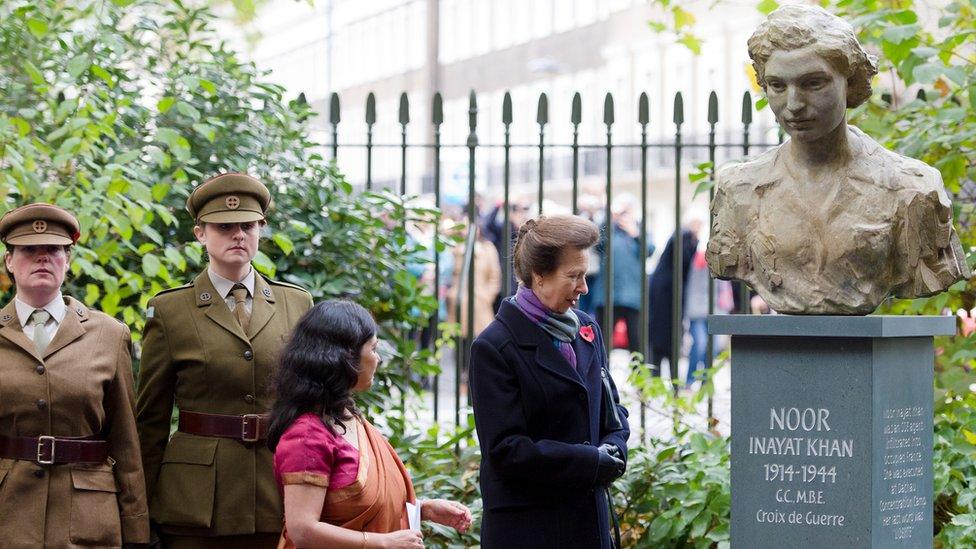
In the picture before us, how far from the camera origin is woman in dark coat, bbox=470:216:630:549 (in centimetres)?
438

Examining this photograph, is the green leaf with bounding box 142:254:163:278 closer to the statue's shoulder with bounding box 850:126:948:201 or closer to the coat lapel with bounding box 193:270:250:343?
the coat lapel with bounding box 193:270:250:343

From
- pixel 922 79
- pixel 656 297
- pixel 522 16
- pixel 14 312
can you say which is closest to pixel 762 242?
pixel 922 79

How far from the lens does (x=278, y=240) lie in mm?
6113

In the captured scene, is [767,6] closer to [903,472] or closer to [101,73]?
[903,472]

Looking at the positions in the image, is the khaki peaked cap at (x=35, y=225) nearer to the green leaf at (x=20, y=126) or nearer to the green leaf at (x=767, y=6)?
the green leaf at (x=20, y=126)

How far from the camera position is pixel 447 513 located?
13.6ft

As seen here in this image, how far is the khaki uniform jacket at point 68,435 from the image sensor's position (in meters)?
4.47

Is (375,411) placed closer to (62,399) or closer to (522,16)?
(62,399)

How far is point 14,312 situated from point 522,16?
3236 centimetres

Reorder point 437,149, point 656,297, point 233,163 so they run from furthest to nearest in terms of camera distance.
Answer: point 656,297, point 437,149, point 233,163

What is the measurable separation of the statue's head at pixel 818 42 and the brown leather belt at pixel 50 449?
2451 millimetres

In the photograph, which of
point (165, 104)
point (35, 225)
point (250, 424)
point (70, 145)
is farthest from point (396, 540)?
point (165, 104)

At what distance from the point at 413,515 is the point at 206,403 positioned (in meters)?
0.99

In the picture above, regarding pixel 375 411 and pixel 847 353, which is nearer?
pixel 847 353
